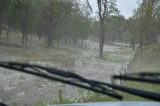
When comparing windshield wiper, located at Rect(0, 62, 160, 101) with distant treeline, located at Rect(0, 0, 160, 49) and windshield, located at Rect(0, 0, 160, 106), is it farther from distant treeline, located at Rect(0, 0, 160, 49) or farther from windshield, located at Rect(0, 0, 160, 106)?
distant treeline, located at Rect(0, 0, 160, 49)

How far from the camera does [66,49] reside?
285ft

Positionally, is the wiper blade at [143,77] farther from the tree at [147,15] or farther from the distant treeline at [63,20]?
the tree at [147,15]

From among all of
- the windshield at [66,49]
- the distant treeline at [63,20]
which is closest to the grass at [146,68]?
the windshield at [66,49]

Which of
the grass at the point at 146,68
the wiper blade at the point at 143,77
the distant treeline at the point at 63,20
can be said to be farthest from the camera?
the distant treeline at the point at 63,20

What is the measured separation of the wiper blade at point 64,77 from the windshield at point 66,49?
0.05 ft

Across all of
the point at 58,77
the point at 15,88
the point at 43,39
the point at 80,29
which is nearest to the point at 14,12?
the point at 43,39

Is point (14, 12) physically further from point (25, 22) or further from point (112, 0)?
point (112, 0)

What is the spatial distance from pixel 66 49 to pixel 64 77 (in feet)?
277

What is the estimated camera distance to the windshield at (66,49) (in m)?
19.1

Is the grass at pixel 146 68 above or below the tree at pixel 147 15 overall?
below

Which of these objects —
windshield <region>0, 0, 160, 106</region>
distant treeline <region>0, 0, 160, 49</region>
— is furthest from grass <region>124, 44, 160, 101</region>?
distant treeline <region>0, 0, 160, 49</region>

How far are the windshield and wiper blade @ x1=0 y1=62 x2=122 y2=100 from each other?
0.02 metres

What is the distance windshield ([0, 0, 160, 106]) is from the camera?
1906 centimetres

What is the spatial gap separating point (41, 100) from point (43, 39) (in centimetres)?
7854
